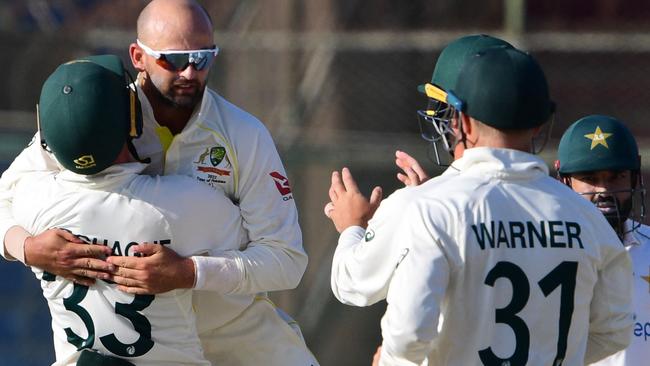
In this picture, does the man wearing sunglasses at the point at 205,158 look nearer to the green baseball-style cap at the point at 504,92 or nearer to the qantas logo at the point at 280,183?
the qantas logo at the point at 280,183

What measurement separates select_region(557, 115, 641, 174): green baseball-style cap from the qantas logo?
1.08m

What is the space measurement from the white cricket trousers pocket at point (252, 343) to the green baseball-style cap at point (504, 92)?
1345 millimetres

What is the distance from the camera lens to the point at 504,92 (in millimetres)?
3201

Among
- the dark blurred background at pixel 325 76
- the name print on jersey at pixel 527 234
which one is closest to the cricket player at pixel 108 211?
the name print on jersey at pixel 527 234

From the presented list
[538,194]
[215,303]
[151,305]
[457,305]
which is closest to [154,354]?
[151,305]

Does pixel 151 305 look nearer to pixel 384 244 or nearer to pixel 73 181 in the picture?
pixel 73 181

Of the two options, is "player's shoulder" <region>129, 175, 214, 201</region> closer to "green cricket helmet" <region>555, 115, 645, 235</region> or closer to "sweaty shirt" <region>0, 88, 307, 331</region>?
"sweaty shirt" <region>0, 88, 307, 331</region>

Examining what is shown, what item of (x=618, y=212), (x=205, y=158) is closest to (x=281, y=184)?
(x=205, y=158)

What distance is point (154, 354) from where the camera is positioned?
3.75 metres

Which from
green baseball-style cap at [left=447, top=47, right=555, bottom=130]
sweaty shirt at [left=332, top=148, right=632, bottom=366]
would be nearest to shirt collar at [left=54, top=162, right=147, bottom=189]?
sweaty shirt at [left=332, top=148, right=632, bottom=366]

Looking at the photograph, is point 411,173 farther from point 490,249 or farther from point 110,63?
point 110,63

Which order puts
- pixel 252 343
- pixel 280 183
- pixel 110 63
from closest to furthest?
pixel 110 63
pixel 280 183
pixel 252 343

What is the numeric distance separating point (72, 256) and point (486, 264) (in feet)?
4.44

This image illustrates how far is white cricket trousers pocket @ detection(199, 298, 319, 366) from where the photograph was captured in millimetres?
4219
